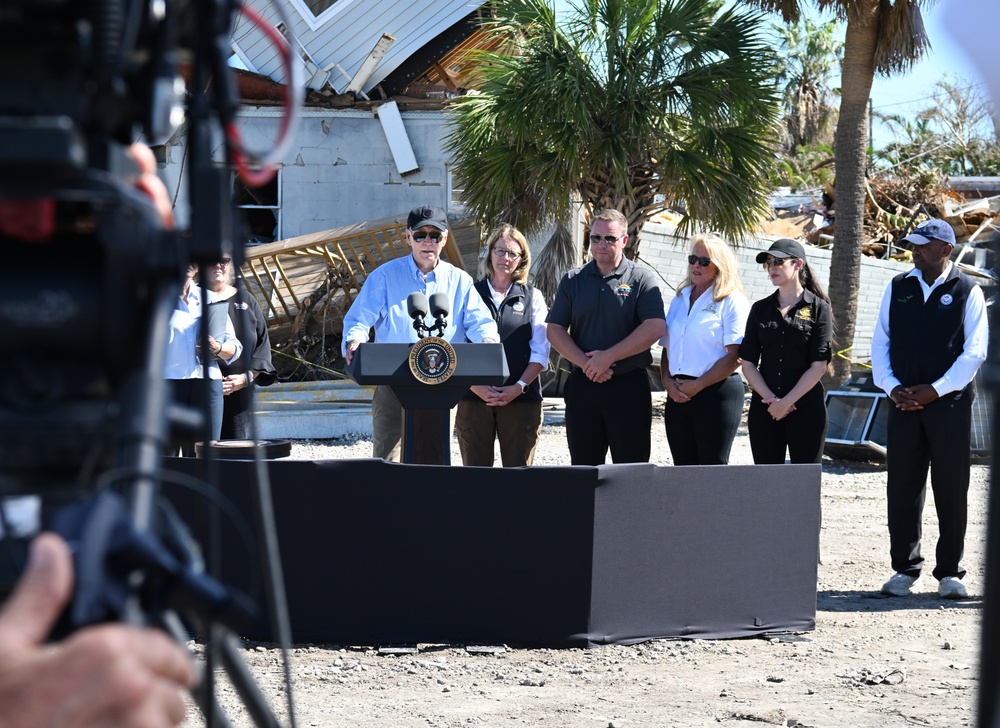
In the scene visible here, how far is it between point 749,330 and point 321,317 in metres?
8.69

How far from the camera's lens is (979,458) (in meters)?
9.79

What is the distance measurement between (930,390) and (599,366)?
1.72m

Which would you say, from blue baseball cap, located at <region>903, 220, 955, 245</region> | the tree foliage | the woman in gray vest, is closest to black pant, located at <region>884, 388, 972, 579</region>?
blue baseball cap, located at <region>903, 220, 955, 245</region>

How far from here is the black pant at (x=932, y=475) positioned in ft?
20.0

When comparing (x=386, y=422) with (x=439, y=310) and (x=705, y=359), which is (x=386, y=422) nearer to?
(x=439, y=310)

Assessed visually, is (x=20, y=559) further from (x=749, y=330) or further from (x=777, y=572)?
(x=749, y=330)

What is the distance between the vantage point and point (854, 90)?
13461 mm

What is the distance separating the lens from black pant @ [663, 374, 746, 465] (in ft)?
21.2

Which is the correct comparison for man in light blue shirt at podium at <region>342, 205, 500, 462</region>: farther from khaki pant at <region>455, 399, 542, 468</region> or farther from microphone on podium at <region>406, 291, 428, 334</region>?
microphone on podium at <region>406, 291, 428, 334</region>

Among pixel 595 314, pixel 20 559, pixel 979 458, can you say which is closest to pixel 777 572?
pixel 595 314

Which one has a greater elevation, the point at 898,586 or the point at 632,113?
the point at 632,113

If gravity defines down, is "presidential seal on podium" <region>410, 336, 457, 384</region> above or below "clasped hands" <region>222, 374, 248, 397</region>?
above

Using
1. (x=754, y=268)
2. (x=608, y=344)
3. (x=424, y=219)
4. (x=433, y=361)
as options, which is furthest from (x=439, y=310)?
(x=754, y=268)

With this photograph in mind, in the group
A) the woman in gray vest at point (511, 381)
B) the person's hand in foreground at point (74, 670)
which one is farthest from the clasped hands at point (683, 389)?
the person's hand in foreground at point (74, 670)
